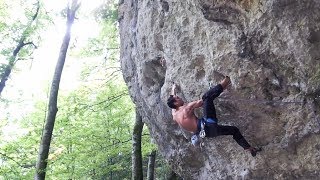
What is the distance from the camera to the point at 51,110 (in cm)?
1137

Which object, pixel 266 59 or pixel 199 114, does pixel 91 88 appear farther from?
pixel 266 59

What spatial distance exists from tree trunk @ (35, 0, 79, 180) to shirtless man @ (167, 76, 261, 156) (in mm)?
6010

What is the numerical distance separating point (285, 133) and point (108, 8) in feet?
29.0

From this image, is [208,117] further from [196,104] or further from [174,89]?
[174,89]

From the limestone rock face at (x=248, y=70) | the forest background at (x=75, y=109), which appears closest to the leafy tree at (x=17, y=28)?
the forest background at (x=75, y=109)

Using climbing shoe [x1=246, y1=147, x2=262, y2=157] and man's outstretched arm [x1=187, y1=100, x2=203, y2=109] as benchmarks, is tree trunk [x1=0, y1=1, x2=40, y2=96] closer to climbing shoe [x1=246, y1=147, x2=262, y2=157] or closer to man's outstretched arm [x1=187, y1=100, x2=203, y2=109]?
man's outstretched arm [x1=187, y1=100, x2=203, y2=109]

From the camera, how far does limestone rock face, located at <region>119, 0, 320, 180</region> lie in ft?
16.2

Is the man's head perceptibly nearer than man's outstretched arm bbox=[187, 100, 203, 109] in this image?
No

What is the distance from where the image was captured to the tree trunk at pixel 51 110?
10.4 meters

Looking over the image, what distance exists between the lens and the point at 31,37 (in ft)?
55.6

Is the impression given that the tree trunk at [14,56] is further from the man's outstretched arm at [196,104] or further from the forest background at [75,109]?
the man's outstretched arm at [196,104]

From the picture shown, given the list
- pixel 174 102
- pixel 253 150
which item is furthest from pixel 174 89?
pixel 253 150

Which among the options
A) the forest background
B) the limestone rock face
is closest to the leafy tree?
the forest background

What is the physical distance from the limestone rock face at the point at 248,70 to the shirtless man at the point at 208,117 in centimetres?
30
